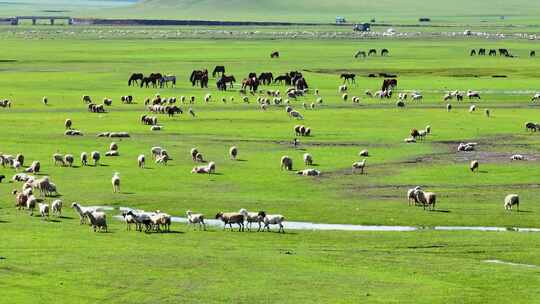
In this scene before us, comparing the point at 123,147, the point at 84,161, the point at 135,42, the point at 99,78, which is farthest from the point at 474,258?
the point at 135,42

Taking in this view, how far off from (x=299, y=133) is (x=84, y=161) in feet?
44.8

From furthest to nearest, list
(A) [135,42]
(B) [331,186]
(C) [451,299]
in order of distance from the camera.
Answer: (A) [135,42]
(B) [331,186]
(C) [451,299]

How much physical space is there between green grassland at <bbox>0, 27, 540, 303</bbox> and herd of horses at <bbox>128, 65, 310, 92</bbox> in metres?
1.00

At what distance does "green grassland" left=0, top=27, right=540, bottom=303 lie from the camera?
27594mm

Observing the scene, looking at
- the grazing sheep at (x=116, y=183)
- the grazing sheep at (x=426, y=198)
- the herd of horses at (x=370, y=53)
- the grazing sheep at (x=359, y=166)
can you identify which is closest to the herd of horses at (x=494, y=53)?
the herd of horses at (x=370, y=53)

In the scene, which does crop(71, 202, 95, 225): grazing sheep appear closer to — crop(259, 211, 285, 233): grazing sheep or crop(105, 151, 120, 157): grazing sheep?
crop(259, 211, 285, 233): grazing sheep

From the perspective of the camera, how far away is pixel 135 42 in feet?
501

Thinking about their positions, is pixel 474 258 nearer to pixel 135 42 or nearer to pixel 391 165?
pixel 391 165

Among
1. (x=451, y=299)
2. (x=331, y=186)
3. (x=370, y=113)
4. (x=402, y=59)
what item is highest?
(x=402, y=59)

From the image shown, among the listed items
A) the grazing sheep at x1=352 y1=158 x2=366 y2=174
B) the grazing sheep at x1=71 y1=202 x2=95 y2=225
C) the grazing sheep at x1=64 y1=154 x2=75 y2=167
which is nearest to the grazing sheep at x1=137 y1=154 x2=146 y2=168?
the grazing sheep at x1=64 y1=154 x2=75 y2=167

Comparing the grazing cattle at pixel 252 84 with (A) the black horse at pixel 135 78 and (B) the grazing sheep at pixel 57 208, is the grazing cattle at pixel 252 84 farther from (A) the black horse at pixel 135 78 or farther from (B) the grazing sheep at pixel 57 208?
(B) the grazing sheep at pixel 57 208

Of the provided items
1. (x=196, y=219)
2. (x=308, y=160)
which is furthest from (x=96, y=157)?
(x=196, y=219)

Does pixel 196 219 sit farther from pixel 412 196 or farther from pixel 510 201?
pixel 510 201

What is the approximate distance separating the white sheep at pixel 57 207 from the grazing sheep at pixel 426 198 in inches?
447
